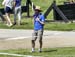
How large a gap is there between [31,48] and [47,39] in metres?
2.55

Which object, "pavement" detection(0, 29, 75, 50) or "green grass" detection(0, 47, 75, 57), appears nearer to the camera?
"green grass" detection(0, 47, 75, 57)

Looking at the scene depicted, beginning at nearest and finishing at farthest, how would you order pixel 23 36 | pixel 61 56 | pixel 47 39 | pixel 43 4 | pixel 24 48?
pixel 61 56, pixel 24 48, pixel 47 39, pixel 23 36, pixel 43 4

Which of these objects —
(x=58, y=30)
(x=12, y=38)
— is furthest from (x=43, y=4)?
(x=12, y=38)

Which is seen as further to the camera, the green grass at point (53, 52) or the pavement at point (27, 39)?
the pavement at point (27, 39)

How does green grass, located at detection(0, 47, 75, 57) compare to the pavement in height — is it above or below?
above

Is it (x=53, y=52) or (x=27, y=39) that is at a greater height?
(x=53, y=52)

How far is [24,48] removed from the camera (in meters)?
15.9

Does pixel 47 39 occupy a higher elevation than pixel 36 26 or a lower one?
lower

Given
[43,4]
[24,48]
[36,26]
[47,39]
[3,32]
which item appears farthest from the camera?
[43,4]

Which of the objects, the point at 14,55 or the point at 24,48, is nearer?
the point at 14,55

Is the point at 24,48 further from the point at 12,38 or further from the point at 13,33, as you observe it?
the point at 13,33

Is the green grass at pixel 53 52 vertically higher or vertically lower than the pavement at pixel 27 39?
higher

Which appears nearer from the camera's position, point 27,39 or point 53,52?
point 53,52

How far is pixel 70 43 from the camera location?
1677 cm
